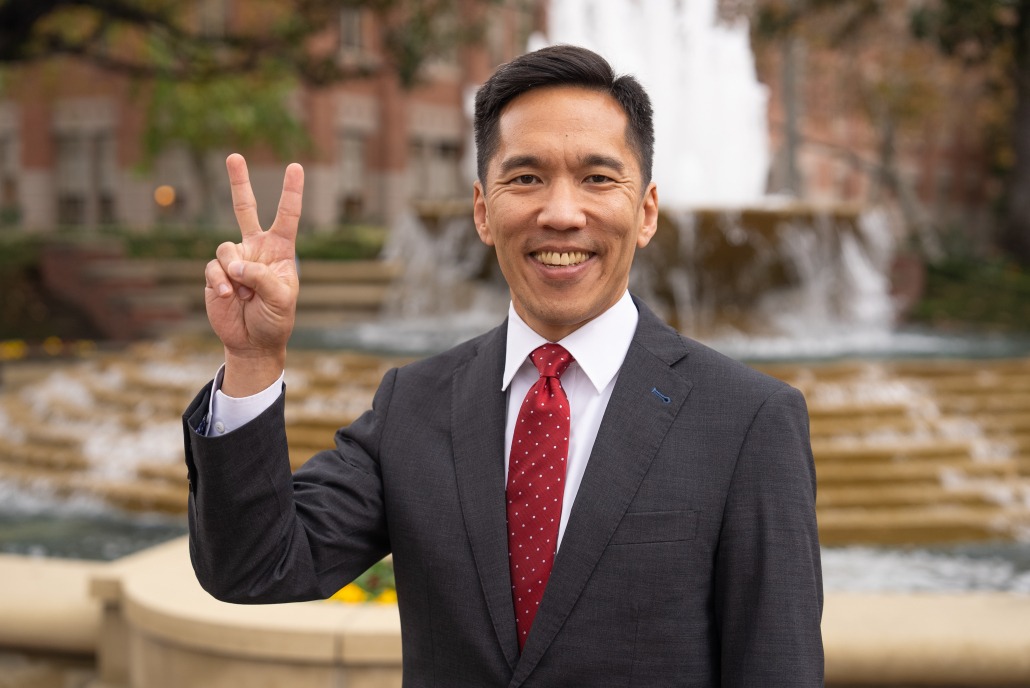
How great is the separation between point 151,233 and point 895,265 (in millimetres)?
14692

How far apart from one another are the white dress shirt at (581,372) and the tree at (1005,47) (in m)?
17.9

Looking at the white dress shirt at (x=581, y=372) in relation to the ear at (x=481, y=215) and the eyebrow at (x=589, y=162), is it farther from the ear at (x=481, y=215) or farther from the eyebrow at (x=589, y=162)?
the eyebrow at (x=589, y=162)

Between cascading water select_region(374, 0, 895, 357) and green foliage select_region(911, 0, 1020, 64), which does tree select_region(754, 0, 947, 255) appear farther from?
cascading water select_region(374, 0, 895, 357)

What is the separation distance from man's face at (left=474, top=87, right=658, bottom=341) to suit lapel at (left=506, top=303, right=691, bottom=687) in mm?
159

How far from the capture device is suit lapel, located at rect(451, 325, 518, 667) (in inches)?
82.8

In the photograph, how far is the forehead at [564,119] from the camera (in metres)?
2.09

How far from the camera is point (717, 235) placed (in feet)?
37.2

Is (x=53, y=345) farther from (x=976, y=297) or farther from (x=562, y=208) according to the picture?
(x=562, y=208)

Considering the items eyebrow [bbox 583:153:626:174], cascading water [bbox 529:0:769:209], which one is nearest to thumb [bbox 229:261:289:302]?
eyebrow [bbox 583:153:626:174]

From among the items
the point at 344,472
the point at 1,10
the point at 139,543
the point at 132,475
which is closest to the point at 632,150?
the point at 344,472

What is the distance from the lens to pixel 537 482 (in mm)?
2164

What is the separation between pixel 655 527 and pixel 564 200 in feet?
2.04

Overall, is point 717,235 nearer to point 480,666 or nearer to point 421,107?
point 480,666

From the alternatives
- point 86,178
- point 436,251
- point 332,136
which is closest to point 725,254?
point 436,251
